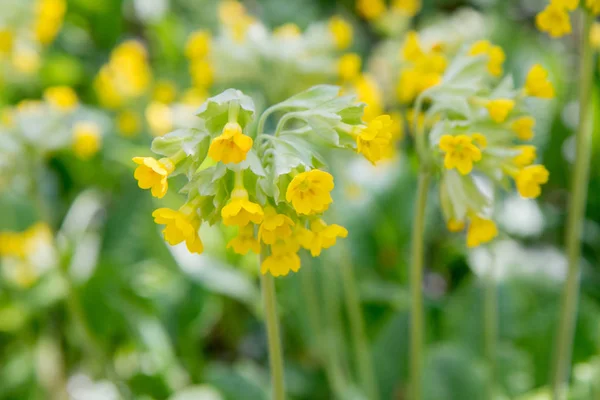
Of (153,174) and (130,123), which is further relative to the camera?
(130,123)

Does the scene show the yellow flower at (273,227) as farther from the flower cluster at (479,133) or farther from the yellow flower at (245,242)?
the flower cluster at (479,133)

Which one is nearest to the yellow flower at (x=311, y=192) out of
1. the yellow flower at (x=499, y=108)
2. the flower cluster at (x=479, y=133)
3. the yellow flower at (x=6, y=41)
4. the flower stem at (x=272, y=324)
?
the flower stem at (x=272, y=324)

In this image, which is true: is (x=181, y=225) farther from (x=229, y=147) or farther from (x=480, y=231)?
(x=480, y=231)

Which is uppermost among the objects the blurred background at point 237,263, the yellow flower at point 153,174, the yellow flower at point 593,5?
the yellow flower at point 593,5

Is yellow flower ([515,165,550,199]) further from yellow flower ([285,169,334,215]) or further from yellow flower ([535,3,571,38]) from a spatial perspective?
yellow flower ([285,169,334,215])

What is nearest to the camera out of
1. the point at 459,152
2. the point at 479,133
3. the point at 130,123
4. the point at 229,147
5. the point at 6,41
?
the point at 229,147

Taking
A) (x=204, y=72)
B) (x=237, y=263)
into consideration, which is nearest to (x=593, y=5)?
(x=204, y=72)
